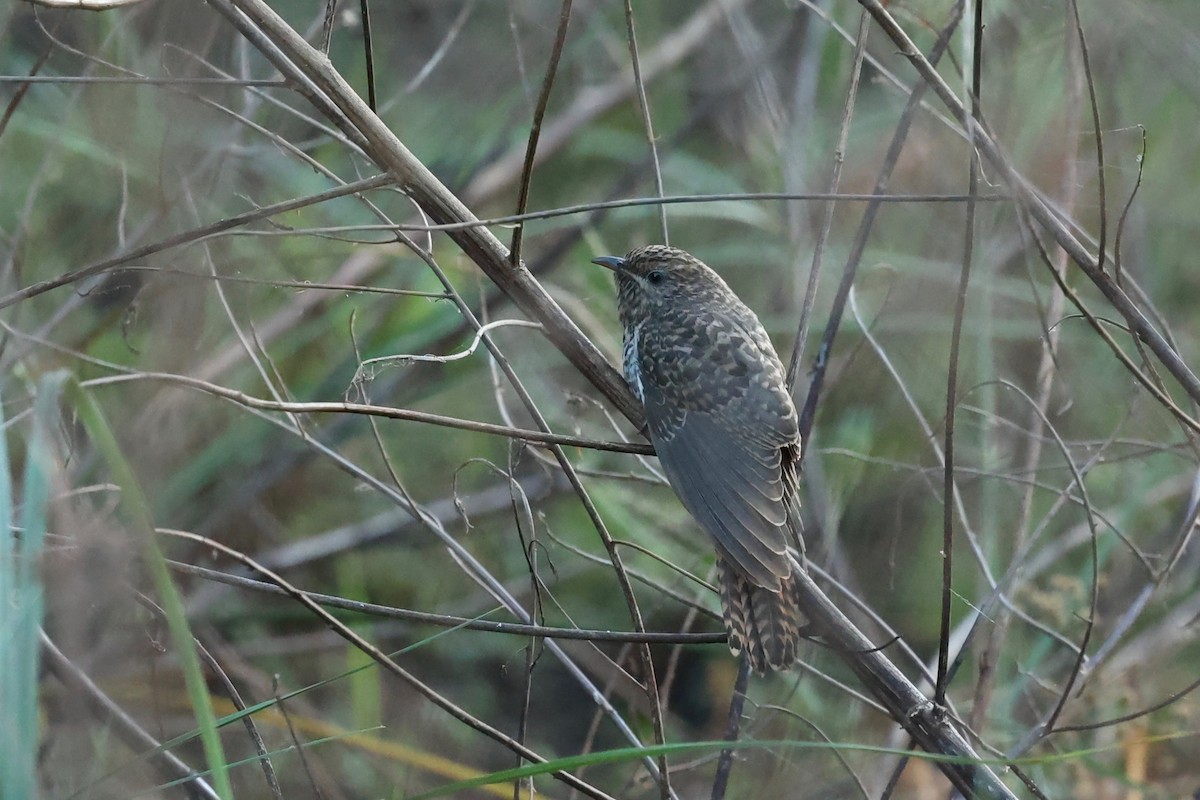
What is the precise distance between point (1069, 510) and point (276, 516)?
3553 millimetres

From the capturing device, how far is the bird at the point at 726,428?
288cm

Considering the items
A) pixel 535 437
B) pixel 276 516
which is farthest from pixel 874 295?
pixel 535 437

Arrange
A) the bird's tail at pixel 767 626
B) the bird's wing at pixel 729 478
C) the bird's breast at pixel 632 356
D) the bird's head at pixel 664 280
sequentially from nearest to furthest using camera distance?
the bird's tail at pixel 767 626
the bird's wing at pixel 729 478
the bird's breast at pixel 632 356
the bird's head at pixel 664 280

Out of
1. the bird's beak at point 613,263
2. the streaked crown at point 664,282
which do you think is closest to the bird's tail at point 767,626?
the streaked crown at point 664,282

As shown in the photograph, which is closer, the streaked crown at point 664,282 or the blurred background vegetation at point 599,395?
the streaked crown at point 664,282

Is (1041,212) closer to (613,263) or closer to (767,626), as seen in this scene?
(767,626)

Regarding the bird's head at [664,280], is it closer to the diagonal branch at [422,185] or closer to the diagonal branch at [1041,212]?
the diagonal branch at [422,185]

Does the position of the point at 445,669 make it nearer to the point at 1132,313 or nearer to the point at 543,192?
the point at 543,192

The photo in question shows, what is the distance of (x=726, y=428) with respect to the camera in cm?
348

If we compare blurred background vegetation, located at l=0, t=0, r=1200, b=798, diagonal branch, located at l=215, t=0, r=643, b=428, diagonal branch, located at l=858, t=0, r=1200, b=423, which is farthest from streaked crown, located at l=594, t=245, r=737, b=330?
diagonal branch, located at l=858, t=0, r=1200, b=423

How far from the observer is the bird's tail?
2.79 meters

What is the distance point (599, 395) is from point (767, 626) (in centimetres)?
242

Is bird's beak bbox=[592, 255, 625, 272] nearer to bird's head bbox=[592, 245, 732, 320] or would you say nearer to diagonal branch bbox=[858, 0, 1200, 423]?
bird's head bbox=[592, 245, 732, 320]

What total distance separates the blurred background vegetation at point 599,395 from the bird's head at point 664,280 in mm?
287
